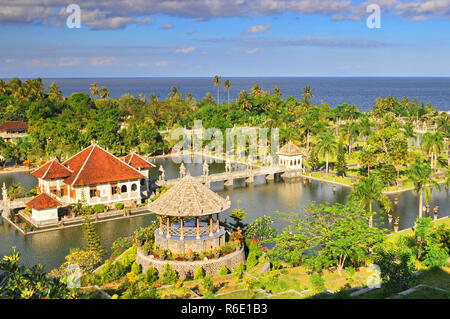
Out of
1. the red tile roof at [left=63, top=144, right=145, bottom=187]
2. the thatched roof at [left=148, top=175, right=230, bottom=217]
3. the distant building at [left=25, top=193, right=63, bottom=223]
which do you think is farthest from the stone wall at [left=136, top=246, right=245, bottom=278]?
the red tile roof at [left=63, top=144, right=145, bottom=187]

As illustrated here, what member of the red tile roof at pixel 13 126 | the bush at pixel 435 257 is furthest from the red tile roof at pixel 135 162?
the red tile roof at pixel 13 126

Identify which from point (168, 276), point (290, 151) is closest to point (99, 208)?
point (168, 276)

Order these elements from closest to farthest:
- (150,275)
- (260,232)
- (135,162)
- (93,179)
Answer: (150,275)
(260,232)
(93,179)
(135,162)

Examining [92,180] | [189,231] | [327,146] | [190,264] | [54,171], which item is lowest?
[190,264]

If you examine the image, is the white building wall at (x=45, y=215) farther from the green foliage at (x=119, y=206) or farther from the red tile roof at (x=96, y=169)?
the green foliage at (x=119, y=206)

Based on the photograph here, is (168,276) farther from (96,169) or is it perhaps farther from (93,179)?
(96,169)
